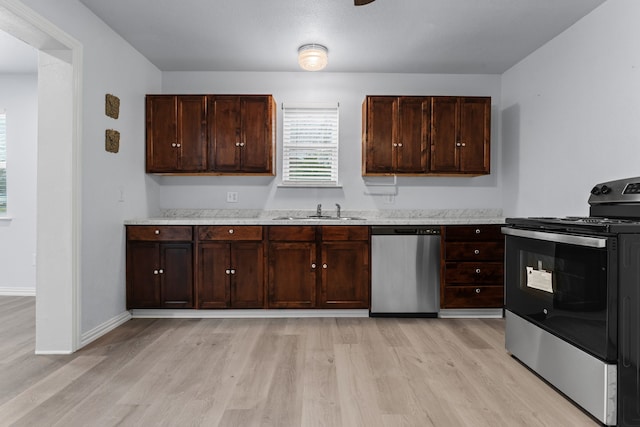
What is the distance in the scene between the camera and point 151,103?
383cm

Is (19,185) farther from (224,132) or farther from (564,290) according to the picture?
(564,290)

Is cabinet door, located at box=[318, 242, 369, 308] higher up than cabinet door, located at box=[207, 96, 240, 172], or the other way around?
cabinet door, located at box=[207, 96, 240, 172]

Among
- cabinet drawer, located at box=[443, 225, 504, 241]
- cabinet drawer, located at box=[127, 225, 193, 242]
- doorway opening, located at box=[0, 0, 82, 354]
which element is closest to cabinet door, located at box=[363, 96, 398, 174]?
cabinet drawer, located at box=[443, 225, 504, 241]

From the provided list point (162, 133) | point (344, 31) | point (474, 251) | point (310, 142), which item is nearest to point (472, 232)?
point (474, 251)

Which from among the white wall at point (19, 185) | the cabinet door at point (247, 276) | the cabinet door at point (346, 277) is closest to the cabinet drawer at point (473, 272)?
the cabinet door at point (346, 277)

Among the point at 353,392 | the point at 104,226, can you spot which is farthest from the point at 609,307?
the point at 104,226

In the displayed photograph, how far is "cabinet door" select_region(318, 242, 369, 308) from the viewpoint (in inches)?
141

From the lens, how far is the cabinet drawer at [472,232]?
3586 mm

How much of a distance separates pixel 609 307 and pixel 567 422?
602 millimetres

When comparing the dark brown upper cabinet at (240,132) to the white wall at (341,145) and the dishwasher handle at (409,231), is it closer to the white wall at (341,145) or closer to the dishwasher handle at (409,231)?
the white wall at (341,145)

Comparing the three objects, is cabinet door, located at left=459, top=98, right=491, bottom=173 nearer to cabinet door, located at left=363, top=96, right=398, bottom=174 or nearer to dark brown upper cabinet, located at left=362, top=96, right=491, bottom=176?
dark brown upper cabinet, located at left=362, top=96, right=491, bottom=176

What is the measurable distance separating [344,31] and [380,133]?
105 centimetres

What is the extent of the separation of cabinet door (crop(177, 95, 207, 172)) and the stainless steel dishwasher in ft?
6.31

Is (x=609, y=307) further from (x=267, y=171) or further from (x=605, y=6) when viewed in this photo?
(x=267, y=171)
